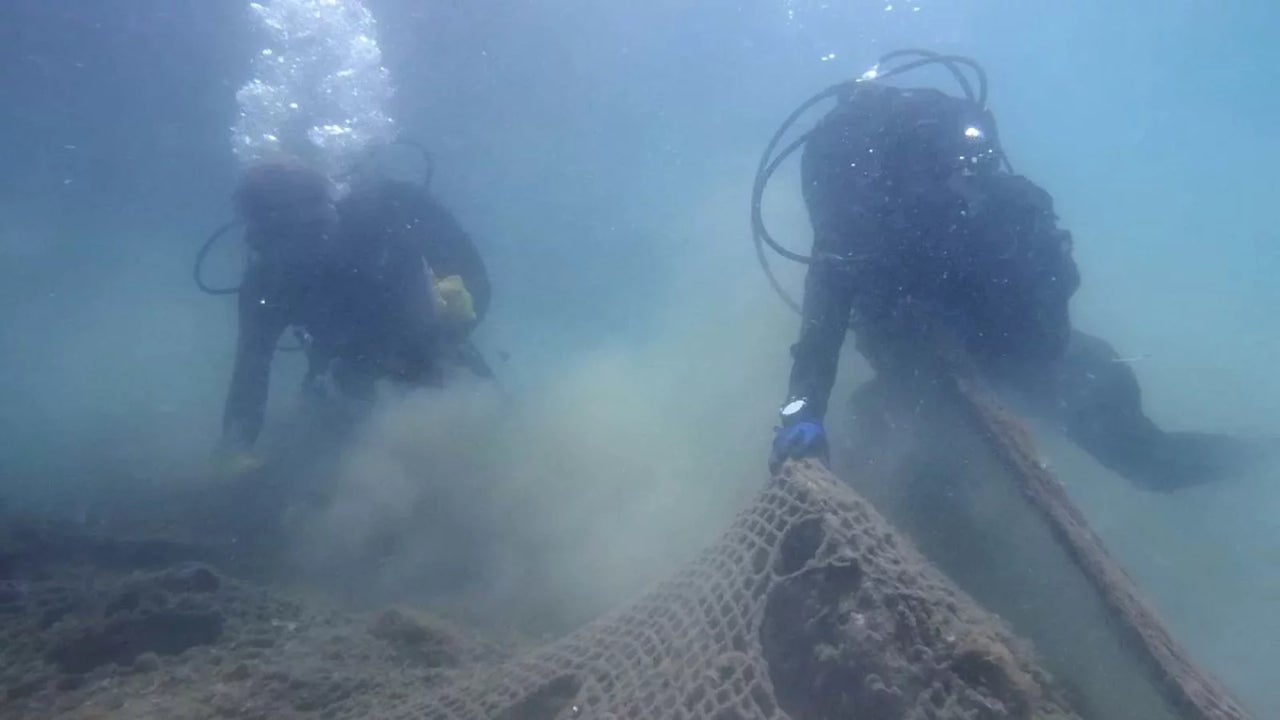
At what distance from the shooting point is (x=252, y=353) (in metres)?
8.83

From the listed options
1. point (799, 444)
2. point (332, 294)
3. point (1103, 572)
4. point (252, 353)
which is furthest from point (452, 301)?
point (1103, 572)

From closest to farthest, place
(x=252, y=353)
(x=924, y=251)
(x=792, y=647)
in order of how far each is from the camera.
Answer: (x=792, y=647)
(x=924, y=251)
(x=252, y=353)

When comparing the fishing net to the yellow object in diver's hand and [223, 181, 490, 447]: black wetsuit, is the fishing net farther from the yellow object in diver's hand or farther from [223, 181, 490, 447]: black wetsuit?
the yellow object in diver's hand

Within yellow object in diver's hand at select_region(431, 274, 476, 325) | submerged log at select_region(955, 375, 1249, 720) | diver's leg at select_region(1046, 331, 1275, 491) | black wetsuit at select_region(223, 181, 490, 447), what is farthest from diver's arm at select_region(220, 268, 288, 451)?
diver's leg at select_region(1046, 331, 1275, 491)

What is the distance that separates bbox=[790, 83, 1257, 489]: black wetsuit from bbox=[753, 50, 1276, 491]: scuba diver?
1cm

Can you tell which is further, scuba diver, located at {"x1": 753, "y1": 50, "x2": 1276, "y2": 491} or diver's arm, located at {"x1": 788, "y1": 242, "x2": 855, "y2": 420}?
scuba diver, located at {"x1": 753, "y1": 50, "x2": 1276, "y2": 491}

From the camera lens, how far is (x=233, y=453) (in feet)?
31.1

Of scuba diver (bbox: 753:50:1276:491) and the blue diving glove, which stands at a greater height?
scuba diver (bbox: 753:50:1276:491)

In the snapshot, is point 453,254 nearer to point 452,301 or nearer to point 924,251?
point 452,301

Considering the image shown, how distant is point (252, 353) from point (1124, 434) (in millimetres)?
10047

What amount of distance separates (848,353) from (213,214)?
30935mm

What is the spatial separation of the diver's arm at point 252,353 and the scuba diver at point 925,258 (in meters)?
6.72

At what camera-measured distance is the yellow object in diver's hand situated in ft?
30.7

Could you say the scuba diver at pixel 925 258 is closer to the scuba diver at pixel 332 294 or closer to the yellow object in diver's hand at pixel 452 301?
the yellow object in diver's hand at pixel 452 301
